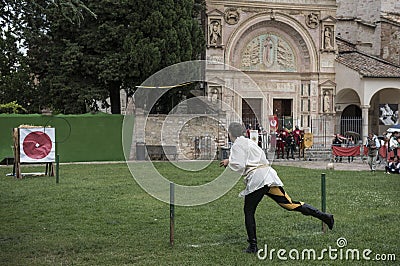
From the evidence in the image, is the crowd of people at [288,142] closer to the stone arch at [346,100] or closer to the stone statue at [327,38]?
the stone statue at [327,38]

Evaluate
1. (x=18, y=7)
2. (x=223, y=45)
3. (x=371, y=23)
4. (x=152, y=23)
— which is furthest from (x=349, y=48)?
(x=18, y=7)

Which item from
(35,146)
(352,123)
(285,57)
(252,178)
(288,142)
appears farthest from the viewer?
(352,123)

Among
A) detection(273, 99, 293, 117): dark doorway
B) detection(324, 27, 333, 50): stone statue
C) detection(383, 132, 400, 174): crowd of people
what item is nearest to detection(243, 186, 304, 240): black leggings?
detection(383, 132, 400, 174): crowd of people

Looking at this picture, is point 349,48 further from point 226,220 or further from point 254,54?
point 226,220

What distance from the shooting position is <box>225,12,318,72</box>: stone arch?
34281 mm

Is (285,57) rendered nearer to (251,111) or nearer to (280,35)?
A: (280,35)

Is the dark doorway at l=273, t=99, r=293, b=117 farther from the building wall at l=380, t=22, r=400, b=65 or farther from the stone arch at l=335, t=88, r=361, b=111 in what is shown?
the building wall at l=380, t=22, r=400, b=65

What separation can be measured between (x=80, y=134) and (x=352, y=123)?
1854 cm

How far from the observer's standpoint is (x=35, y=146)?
20172mm

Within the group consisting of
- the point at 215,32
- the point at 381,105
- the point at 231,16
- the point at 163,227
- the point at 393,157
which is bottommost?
the point at 163,227

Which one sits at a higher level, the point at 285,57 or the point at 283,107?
the point at 285,57

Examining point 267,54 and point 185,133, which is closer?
point 185,133

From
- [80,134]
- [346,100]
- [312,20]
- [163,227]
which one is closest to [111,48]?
[80,134]

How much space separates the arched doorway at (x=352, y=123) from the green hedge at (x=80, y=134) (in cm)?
1480
